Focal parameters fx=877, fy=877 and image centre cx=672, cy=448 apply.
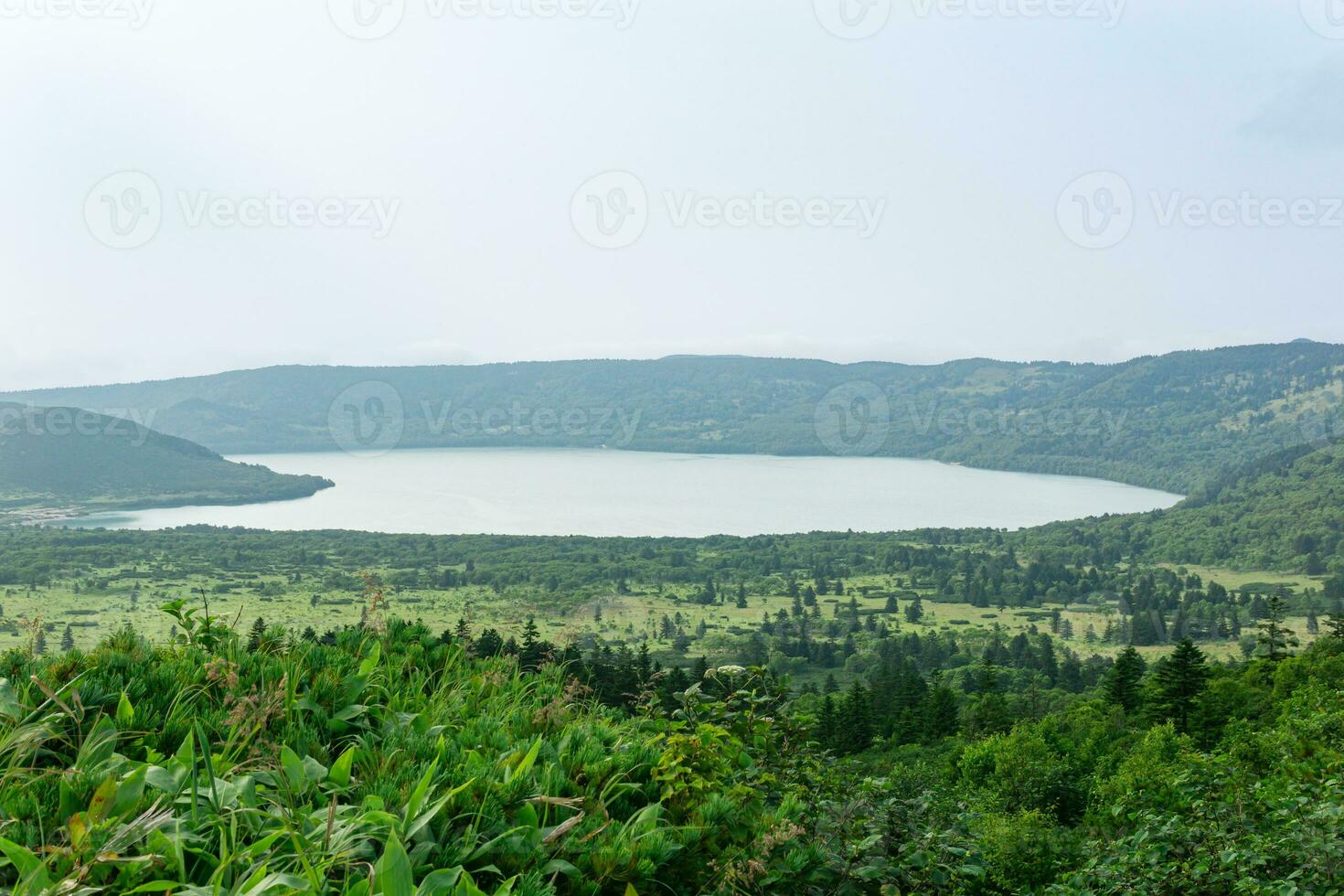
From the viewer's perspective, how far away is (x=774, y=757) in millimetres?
4035

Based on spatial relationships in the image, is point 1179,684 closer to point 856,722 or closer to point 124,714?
point 856,722

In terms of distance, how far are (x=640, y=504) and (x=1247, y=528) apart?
89.9m

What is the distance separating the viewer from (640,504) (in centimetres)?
14638

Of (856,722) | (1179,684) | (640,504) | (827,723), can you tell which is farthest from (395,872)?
(640,504)

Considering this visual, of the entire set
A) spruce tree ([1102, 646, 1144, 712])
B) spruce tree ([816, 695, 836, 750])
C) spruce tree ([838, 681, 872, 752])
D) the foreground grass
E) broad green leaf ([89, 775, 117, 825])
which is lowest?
spruce tree ([838, 681, 872, 752])

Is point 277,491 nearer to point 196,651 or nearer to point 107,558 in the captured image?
point 107,558

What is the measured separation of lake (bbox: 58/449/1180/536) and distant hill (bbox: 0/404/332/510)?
7.24 m

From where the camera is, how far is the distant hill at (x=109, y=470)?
14050 centimetres

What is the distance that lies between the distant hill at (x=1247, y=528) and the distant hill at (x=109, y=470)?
426ft

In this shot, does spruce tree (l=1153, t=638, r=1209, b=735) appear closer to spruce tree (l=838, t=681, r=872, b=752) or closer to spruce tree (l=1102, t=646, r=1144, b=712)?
spruce tree (l=1102, t=646, r=1144, b=712)

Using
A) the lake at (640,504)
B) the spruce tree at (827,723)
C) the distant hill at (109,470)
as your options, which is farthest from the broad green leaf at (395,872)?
the distant hill at (109,470)

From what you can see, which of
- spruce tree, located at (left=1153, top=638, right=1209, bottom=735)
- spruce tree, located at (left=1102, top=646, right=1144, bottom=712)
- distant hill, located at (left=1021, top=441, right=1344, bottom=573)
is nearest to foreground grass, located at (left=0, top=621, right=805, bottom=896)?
spruce tree, located at (left=1153, top=638, right=1209, bottom=735)

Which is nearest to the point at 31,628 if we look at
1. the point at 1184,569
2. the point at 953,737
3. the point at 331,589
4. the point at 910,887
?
the point at 910,887

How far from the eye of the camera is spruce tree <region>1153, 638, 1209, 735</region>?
33.7 metres
